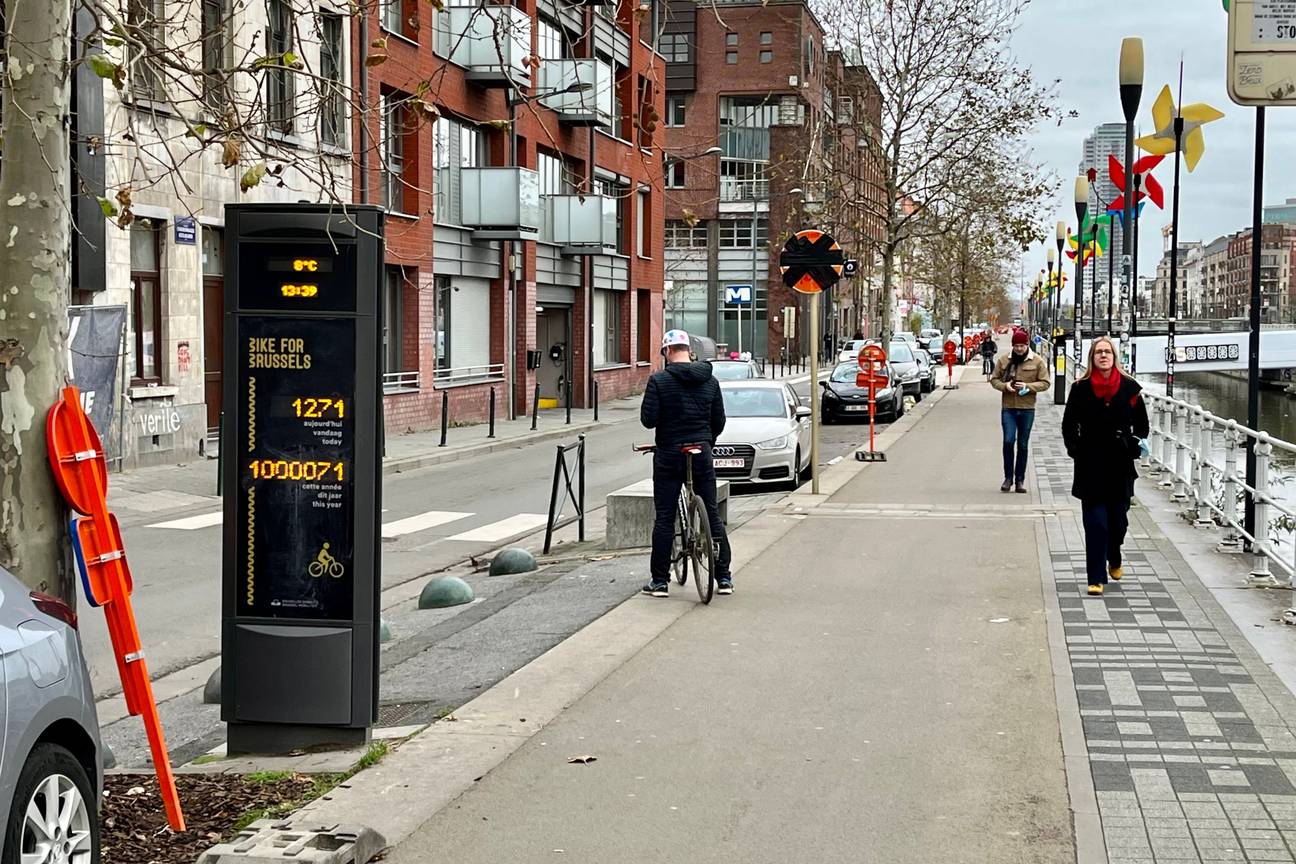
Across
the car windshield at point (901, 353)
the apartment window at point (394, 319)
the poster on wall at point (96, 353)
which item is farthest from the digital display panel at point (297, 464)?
the car windshield at point (901, 353)

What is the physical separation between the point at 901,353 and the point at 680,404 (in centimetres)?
3692

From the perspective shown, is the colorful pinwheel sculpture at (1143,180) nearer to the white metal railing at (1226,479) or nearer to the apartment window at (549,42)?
the white metal railing at (1226,479)

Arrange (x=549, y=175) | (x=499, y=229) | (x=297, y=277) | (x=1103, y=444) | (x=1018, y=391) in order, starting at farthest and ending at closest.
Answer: (x=549, y=175) < (x=499, y=229) < (x=1018, y=391) < (x=1103, y=444) < (x=297, y=277)

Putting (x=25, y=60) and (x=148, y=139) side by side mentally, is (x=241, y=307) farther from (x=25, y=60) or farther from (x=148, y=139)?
(x=148, y=139)

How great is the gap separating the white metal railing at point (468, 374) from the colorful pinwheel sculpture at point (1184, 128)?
16.1 m

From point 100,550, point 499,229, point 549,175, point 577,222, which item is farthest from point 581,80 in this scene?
point 100,550

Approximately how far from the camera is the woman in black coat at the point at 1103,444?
1048cm

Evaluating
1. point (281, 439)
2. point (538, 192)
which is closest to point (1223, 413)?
point (538, 192)

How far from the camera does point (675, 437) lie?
10.6m

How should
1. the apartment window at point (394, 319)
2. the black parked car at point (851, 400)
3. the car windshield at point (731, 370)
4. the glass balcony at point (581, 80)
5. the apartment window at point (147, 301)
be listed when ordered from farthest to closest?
A: the black parked car at point (851, 400), the car windshield at point (731, 370), the glass balcony at point (581, 80), the apartment window at point (394, 319), the apartment window at point (147, 301)

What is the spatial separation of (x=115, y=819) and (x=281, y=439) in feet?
5.39

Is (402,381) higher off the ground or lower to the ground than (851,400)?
higher

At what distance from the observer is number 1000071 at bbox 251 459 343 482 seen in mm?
6379

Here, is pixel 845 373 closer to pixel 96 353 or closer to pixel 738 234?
pixel 96 353
